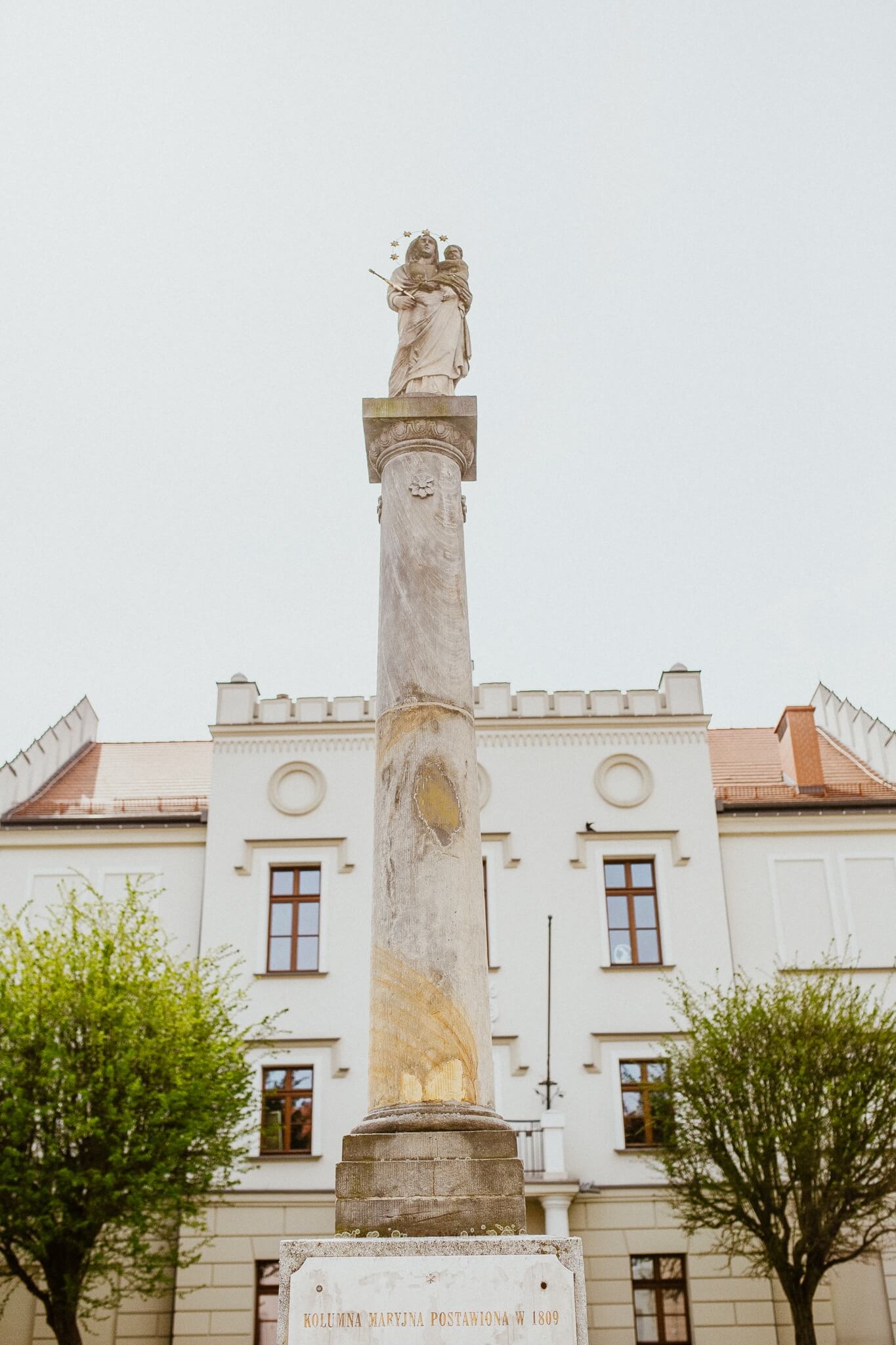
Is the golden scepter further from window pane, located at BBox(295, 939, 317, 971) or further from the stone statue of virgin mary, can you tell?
window pane, located at BBox(295, 939, 317, 971)

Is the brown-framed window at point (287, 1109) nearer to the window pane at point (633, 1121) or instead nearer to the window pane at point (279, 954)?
the window pane at point (279, 954)

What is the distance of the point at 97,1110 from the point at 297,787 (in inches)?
295

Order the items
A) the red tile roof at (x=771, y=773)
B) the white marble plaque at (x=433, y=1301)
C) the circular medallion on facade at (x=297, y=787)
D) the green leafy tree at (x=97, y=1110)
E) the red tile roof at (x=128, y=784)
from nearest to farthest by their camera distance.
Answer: the white marble plaque at (x=433, y=1301) → the green leafy tree at (x=97, y=1110) → the circular medallion on facade at (x=297, y=787) → the red tile roof at (x=771, y=773) → the red tile roof at (x=128, y=784)

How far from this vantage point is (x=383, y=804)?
8172mm

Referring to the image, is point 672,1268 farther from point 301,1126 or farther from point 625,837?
point 625,837

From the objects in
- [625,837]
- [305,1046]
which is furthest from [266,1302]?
[625,837]

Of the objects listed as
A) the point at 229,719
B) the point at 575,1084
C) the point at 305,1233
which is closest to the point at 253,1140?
the point at 305,1233

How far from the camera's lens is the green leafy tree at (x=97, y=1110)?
1555 cm

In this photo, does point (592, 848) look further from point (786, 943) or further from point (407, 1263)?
point (407, 1263)

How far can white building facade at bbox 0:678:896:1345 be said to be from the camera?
19.0 meters

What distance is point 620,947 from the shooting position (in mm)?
21188

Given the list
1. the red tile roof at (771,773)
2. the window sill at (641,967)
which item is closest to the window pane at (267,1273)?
the window sill at (641,967)

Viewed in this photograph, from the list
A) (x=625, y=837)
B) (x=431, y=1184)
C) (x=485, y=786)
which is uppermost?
(x=485, y=786)

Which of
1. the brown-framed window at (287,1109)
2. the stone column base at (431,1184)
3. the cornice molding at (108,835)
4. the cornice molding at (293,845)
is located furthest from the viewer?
the cornice molding at (108,835)
